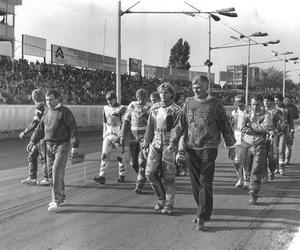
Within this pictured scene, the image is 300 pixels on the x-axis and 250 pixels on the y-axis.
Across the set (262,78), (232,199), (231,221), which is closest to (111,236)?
(231,221)

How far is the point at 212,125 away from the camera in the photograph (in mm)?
6090

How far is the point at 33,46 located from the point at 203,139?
31.1 metres

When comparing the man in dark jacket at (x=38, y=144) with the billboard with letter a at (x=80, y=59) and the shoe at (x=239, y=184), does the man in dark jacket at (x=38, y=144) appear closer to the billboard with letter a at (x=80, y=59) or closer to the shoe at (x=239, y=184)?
the shoe at (x=239, y=184)

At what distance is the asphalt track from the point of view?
5449 millimetres

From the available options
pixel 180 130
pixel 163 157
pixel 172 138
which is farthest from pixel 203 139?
pixel 163 157

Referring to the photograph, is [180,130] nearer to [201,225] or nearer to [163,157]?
[163,157]

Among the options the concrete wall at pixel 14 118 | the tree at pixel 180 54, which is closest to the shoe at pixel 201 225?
the concrete wall at pixel 14 118

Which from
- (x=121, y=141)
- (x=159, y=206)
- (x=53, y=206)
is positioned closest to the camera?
(x=53, y=206)

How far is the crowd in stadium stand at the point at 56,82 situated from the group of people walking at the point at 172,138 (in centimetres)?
1433

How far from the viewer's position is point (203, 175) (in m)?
6.09

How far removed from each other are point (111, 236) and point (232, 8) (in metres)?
21.2

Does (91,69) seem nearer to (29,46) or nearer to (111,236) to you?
(29,46)

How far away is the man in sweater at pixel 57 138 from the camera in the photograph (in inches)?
276

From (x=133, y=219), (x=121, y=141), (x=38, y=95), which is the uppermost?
(x=38, y=95)
